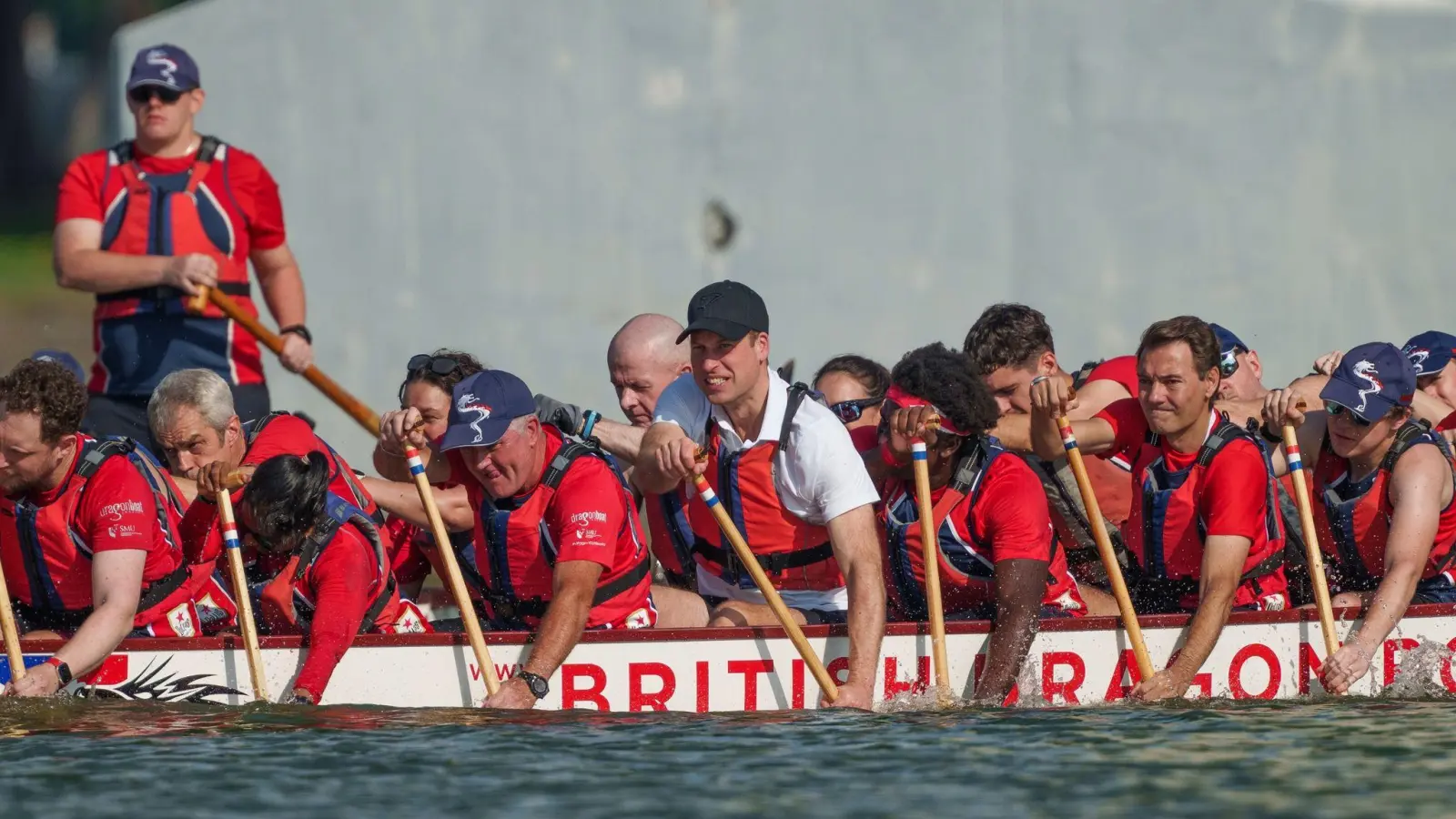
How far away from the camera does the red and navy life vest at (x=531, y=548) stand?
26.6 feet

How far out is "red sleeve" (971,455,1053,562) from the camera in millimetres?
8016

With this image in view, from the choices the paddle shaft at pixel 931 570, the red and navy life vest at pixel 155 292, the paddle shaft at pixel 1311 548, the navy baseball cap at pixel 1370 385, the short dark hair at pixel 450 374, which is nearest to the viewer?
the paddle shaft at pixel 931 570

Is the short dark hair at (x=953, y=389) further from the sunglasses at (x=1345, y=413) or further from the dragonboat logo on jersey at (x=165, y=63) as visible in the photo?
the dragonboat logo on jersey at (x=165, y=63)

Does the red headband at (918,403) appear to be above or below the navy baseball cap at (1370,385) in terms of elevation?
below

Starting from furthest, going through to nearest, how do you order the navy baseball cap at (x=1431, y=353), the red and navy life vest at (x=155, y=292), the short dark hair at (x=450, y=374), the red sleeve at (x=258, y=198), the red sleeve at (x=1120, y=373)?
the red sleeve at (x=258, y=198) < the red and navy life vest at (x=155, y=292) < the navy baseball cap at (x=1431, y=353) < the red sleeve at (x=1120, y=373) < the short dark hair at (x=450, y=374)

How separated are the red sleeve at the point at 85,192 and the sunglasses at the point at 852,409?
3.57 meters

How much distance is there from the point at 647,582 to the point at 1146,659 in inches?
74.1

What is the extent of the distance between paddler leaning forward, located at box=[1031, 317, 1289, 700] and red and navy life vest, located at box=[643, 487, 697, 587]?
140 cm

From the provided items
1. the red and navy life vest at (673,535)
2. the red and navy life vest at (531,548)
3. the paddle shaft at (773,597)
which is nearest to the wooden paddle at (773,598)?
the paddle shaft at (773,597)

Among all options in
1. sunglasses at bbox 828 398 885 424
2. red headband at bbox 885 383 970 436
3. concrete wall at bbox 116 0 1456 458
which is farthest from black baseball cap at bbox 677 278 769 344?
concrete wall at bbox 116 0 1456 458

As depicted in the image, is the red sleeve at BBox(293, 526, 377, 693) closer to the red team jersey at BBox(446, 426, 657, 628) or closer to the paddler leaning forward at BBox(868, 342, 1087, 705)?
the red team jersey at BBox(446, 426, 657, 628)

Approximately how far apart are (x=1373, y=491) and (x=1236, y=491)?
85 centimetres

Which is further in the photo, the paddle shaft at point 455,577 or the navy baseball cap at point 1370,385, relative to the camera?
the navy baseball cap at point 1370,385

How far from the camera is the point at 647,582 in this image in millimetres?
8438
